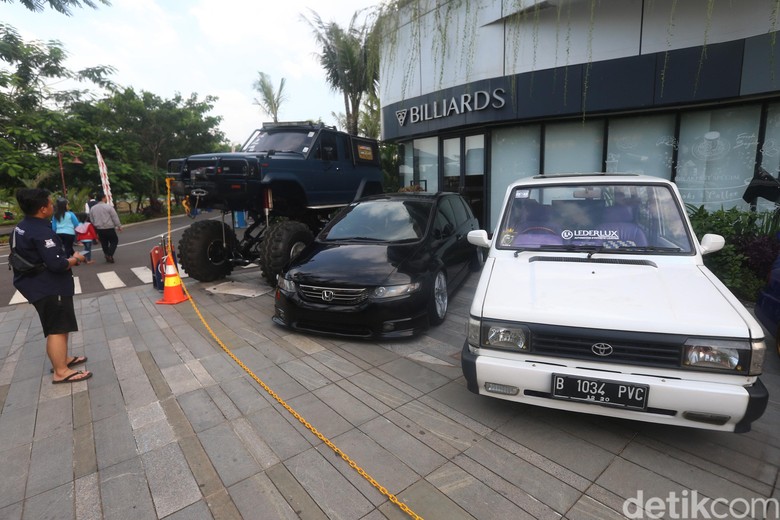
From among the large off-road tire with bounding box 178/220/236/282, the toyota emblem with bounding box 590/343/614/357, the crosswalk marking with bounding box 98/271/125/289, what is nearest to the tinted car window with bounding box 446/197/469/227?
the toyota emblem with bounding box 590/343/614/357

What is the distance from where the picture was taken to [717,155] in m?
7.93

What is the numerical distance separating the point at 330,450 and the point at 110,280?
27.3ft

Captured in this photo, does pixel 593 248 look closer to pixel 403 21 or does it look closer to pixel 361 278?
pixel 361 278

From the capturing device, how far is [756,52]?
6.73m

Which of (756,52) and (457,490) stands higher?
(756,52)

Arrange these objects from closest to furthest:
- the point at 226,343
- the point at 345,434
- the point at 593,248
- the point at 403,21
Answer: the point at 345,434 → the point at 593,248 → the point at 226,343 → the point at 403,21

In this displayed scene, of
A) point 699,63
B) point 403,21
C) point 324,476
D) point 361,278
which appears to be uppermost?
point 403,21

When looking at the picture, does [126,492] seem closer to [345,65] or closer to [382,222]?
[382,222]

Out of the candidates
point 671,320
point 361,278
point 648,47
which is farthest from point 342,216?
point 648,47

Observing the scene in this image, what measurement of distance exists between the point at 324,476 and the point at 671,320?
2.33 metres

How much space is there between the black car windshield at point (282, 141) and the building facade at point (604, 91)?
9.54 feet

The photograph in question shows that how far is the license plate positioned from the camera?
2.40 metres

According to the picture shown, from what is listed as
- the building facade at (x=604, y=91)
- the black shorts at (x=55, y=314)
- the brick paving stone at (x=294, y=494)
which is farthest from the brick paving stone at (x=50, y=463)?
the building facade at (x=604, y=91)

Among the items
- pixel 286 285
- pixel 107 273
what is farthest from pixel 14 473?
pixel 107 273
